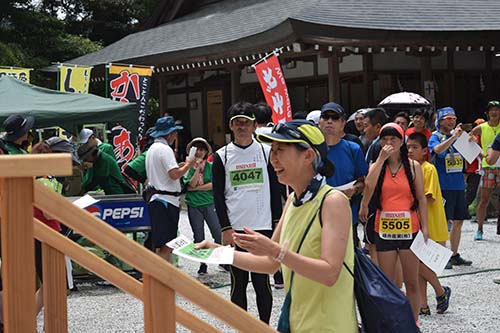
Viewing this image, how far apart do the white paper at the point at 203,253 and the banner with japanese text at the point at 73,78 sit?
30.9 feet

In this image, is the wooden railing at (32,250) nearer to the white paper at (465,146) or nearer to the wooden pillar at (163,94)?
the white paper at (465,146)

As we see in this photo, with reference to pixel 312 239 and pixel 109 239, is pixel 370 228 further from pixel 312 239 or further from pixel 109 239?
pixel 109 239

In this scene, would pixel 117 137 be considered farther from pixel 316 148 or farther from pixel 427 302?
pixel 316 148

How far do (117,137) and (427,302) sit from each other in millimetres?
5903

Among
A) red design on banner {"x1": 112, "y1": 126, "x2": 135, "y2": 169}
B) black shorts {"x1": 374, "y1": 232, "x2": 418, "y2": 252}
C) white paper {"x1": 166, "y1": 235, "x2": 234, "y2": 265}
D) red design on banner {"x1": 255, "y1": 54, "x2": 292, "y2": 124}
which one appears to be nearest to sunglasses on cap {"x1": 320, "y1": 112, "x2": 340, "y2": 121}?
black shorts {"x1": 374, "y1": 232, "x2": 418, "y2": 252}

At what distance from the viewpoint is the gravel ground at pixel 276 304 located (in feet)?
18.7

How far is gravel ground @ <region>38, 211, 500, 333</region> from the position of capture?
571cm

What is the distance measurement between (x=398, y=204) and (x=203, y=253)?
115 inches

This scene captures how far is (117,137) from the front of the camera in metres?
10.8

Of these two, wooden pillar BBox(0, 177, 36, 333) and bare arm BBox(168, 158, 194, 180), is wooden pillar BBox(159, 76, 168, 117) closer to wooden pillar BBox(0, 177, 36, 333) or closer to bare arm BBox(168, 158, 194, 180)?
bare arm BBox(168, 158, 194, 180)

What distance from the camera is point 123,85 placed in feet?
36.2

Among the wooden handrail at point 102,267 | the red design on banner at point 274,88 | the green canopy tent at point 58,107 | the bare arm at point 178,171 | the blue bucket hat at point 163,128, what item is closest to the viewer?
the wooden handrail at point 102,267

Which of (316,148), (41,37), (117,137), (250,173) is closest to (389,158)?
(250,173)

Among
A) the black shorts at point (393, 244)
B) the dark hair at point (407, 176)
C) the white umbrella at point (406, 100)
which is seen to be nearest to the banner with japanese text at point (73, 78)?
the white umbrella at point (406, 100)
